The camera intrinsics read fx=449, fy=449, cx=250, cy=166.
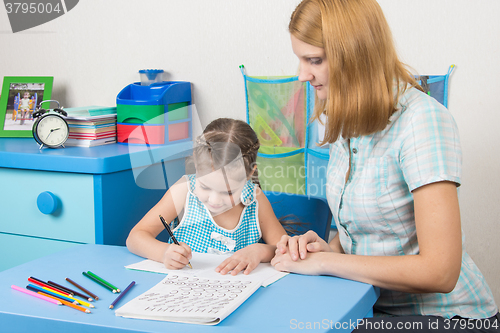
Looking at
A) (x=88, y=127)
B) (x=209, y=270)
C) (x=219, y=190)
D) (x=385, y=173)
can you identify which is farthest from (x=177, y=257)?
(x=88, y=127)

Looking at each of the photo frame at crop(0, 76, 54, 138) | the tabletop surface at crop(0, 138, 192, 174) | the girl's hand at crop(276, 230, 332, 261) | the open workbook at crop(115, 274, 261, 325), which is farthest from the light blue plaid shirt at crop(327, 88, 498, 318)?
the photo frame at crop(0, 76, 54, 138)

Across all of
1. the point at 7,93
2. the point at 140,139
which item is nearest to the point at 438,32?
the point at 140,139

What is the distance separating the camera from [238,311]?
72 centimetres

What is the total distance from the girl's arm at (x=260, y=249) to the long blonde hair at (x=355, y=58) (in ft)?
1.06

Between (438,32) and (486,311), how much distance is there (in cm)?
86

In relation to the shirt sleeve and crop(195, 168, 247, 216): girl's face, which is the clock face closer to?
crop(195, 168, 247, 216): girl's face

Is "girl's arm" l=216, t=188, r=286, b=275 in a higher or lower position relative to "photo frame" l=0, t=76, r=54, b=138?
lower

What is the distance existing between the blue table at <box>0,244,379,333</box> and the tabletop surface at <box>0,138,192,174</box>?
49 centimetres

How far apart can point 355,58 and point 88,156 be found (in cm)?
90

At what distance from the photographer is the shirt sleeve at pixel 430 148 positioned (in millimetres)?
878

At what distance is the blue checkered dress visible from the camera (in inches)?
50.8

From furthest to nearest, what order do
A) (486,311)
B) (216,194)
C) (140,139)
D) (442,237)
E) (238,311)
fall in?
1. (140,139)
2. (216,194)
3. (486,311)
4. (442,237)
5. (238,311)

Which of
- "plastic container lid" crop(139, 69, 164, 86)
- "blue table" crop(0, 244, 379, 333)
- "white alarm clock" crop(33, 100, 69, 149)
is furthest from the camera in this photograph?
"plastic container lid" crop(139, 69, 164, 86)

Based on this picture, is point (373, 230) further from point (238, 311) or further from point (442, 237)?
point (238, 311)
